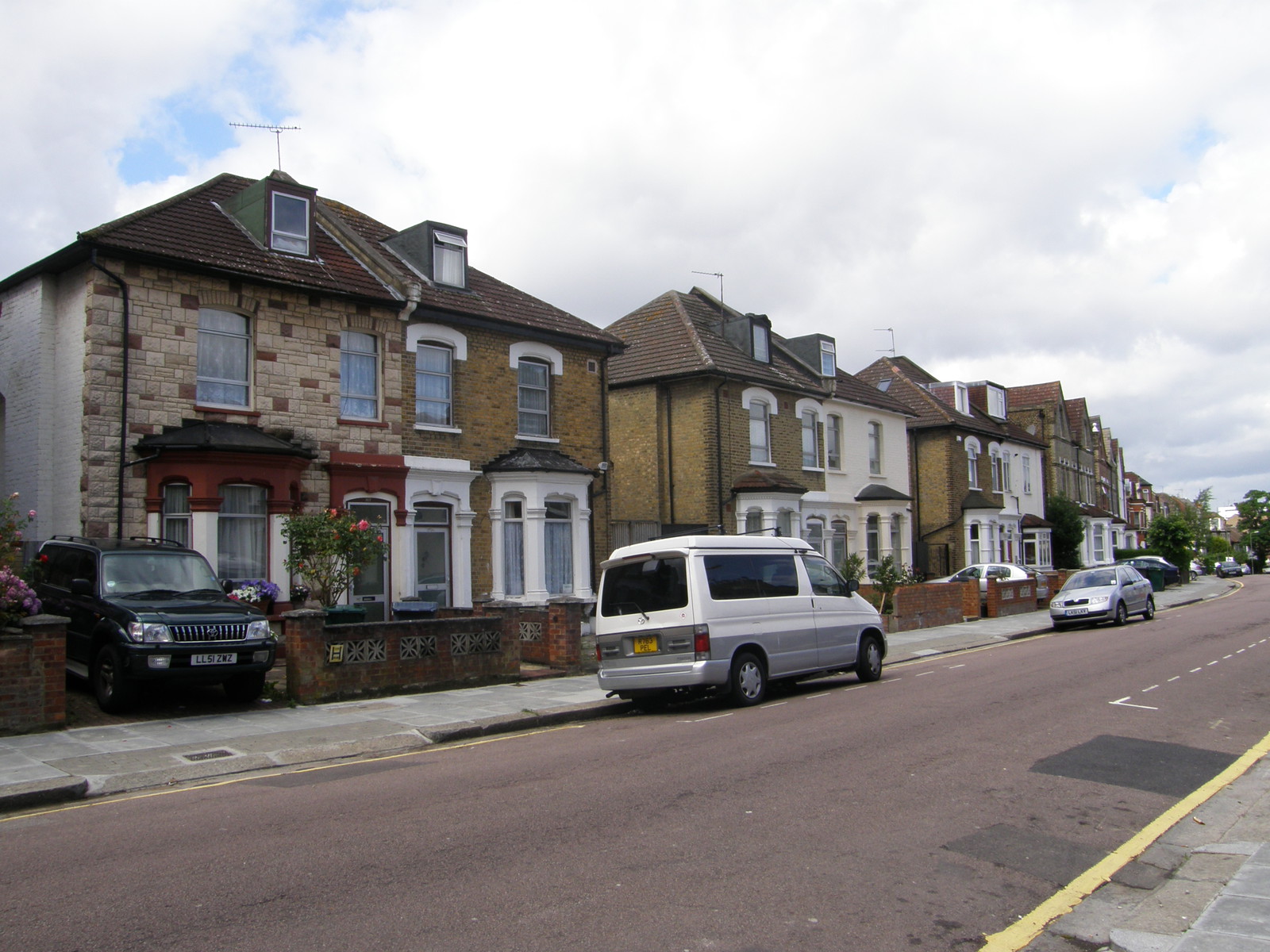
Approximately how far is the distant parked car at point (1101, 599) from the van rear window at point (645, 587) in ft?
51.6

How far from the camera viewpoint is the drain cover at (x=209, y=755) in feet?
31.4

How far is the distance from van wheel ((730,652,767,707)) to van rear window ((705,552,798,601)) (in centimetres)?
80

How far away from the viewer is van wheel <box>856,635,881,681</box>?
14.5m

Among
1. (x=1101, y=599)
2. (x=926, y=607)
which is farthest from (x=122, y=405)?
(x=1101, y=599)

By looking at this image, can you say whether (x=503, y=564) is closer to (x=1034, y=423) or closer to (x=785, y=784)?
(x=785, y=784)

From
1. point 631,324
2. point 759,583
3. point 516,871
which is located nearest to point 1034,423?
point 631,324

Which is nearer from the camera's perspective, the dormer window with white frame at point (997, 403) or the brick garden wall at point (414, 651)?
the brick garden wall at point (414, 651)

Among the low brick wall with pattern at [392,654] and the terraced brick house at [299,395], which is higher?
the terraced brick house at [299,395]

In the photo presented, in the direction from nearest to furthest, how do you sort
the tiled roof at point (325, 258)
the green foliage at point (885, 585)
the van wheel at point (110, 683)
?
the van wheel at point (110, 683), the tiled roof at point (325, 258), the green foliage at point (885, 585)

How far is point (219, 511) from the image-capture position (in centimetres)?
1549

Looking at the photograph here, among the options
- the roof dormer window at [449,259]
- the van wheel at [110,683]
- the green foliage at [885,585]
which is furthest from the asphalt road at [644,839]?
the green foliage at [885,585]

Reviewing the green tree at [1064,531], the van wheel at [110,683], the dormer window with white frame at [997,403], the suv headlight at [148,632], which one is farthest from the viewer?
the green tree at [1064,531]

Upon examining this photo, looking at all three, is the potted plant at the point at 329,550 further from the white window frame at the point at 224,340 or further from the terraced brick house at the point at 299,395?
the white window frame at the point at 224,340

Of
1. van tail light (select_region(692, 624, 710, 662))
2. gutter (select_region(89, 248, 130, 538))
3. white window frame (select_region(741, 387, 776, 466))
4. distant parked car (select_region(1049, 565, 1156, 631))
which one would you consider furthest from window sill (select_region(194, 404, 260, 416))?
distant parked car (select_region(1049, 565, 1156, 631))
